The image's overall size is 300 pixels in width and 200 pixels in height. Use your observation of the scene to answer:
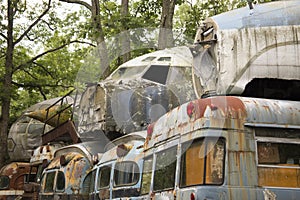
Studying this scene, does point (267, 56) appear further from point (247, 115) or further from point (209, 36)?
point (247, 115)

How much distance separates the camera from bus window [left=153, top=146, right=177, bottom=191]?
24.3ft

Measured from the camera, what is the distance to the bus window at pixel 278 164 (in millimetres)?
6676

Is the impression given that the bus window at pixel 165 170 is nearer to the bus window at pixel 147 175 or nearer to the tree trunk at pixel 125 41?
the bus window at pixel 147 175

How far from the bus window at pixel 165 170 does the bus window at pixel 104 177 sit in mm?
2289

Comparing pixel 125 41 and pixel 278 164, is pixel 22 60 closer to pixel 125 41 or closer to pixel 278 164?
pixel 125 41

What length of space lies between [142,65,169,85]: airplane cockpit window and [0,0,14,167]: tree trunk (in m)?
10.3

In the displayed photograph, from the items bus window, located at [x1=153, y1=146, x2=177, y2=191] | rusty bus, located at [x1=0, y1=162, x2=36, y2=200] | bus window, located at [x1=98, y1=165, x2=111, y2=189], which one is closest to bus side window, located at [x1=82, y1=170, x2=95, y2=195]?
bus window, located at [x1=98, y1=165, x2=111, y2=189]

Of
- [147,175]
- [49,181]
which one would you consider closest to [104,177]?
[147,175]

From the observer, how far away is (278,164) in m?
6.75

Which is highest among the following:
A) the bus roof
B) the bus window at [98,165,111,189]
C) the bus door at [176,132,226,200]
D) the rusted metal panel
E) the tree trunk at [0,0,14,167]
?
the tree trunk at [0,0,14,167]

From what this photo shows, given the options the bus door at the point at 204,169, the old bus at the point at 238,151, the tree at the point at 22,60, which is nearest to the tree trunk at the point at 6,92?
the tree at the point at 22,60

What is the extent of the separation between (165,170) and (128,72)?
21.5 ft

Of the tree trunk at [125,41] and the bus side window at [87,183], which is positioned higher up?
the tree trunk at [125,41]

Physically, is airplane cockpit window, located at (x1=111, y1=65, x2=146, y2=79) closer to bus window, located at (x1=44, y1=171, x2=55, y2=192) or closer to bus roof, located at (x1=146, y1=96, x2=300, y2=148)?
bus window, located at (x1=44, y1=171, x2=55, y2=192)
